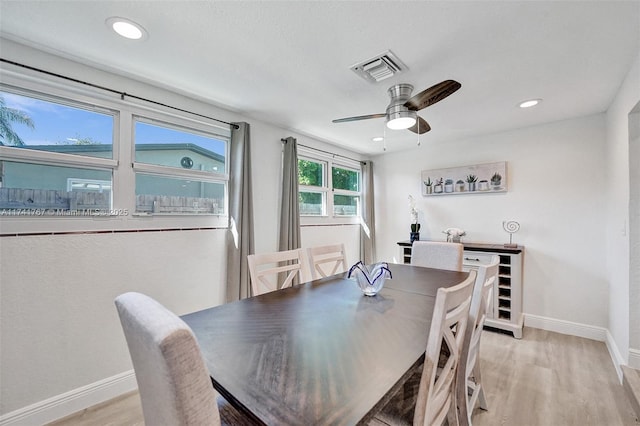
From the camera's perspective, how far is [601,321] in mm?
2814

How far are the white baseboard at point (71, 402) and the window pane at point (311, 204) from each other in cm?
236

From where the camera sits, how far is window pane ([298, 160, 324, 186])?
3625 mm

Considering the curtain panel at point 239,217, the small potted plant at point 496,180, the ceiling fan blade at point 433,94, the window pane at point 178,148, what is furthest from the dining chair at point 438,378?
the small potted plant at point 496,180

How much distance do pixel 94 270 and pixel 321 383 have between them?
1.91 meters

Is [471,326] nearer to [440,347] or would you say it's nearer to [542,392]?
[440,347]

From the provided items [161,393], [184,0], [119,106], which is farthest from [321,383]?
[119,106]

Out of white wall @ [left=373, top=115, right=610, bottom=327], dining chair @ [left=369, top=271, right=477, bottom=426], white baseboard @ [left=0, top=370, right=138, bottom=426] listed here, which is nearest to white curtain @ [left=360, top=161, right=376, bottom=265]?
white wall @ [left=373, top=115, right=610, bottom=327]

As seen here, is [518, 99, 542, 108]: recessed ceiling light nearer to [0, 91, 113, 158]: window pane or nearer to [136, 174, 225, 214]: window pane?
[136, 174, 225, 214]: window pane

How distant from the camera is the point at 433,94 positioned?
169cm

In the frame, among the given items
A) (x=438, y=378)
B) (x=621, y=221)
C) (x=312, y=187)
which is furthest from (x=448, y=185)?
(x=438, y=378)

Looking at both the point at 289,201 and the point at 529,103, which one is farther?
the point at 289,201

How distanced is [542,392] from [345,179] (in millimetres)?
3257

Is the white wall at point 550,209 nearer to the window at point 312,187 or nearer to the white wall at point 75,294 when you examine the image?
the window at point 312,187

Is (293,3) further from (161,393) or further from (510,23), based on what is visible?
(161,393)
